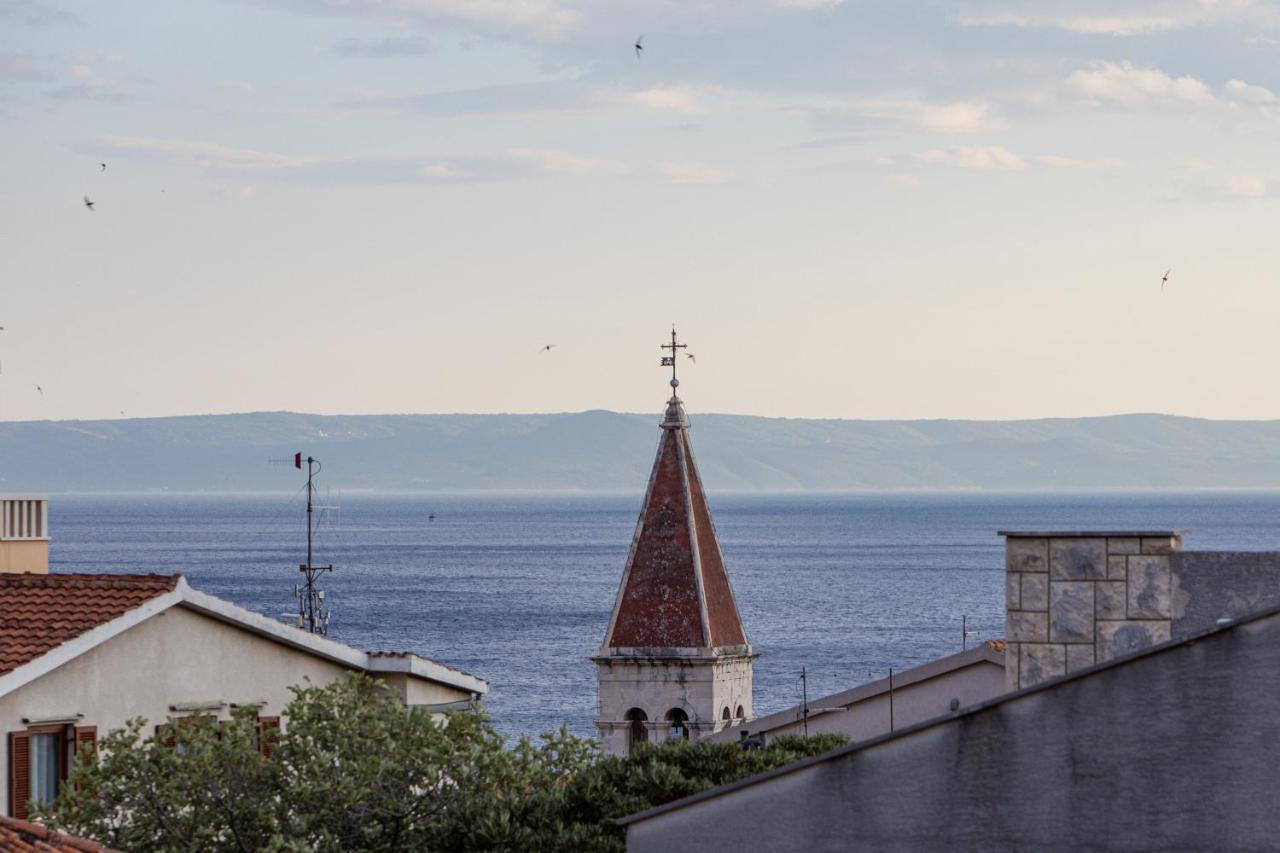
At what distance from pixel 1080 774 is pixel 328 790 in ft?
27.0

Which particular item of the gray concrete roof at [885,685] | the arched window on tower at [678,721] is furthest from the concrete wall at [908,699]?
the arched window on tower at [678,721]

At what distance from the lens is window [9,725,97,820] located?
20.5 meters

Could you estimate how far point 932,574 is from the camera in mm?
186750

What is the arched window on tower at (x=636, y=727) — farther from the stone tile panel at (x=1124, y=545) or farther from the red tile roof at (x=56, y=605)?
the stone tile panel at (x=1124, y=545)

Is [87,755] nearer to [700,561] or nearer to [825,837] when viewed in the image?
Result: [825,837]

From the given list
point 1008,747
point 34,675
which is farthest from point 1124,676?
point 34,675

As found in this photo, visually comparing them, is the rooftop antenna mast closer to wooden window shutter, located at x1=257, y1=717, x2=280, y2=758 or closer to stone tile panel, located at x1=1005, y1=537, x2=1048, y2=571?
wooden window shutter, located at x1=257, y1=717, x2=280, y2=758

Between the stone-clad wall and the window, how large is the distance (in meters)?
10.3

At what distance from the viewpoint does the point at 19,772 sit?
67.4 feet

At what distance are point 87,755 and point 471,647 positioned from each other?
4016 inches

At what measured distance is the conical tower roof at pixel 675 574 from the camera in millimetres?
46875

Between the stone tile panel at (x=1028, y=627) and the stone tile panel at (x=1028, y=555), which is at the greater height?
the stone tile panel at (x=1028, y=555)

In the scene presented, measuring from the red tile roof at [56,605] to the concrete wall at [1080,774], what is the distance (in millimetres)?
10530

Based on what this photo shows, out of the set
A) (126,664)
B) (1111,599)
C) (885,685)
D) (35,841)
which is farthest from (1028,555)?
(885,685)
